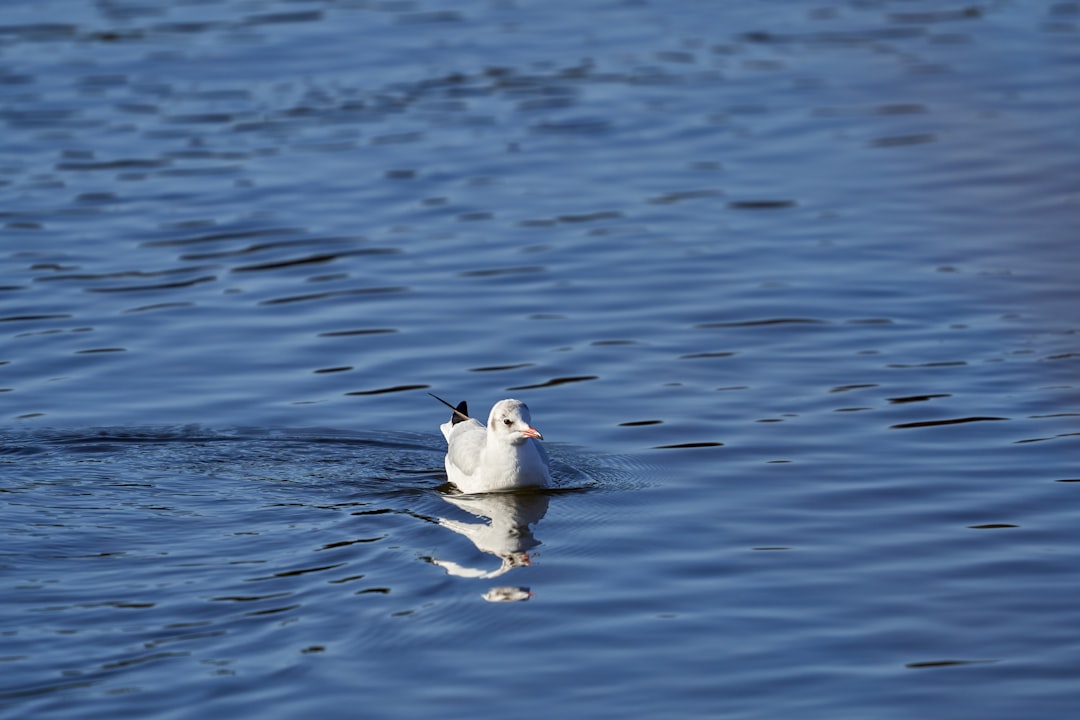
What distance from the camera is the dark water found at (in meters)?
8.24

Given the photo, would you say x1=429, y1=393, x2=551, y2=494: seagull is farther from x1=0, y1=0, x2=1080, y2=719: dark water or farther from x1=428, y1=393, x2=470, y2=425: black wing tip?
x1=428, y1=393, x2=470, y2=425: black wing tip

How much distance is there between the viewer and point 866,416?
12.2 metres

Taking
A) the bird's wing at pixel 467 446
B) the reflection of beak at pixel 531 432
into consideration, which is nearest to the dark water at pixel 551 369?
the bird's wing at pixel 467 446

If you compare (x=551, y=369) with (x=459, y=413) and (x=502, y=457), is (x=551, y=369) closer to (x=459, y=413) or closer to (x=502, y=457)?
(x=459, y=413)

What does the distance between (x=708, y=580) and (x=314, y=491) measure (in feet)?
8.65

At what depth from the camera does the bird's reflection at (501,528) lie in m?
9.56

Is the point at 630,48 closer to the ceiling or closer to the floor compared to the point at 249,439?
closer to the ceiling

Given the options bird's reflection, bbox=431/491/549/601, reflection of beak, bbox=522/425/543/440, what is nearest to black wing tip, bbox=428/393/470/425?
bird's reflection, bbox=431/491/549/601

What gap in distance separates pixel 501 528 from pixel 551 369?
10.2 ft

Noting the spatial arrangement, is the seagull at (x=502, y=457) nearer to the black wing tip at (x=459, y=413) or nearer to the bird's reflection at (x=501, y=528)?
the bird's reflection at (x=501, y=528)

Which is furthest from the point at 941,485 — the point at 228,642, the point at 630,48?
the point at 630,48

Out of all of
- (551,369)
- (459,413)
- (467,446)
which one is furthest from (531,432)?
(551,369)

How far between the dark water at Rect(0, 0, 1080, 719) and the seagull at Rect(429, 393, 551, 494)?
0.45ft

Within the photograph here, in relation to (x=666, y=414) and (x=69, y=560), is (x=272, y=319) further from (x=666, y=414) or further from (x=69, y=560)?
(x=69, y=560)
